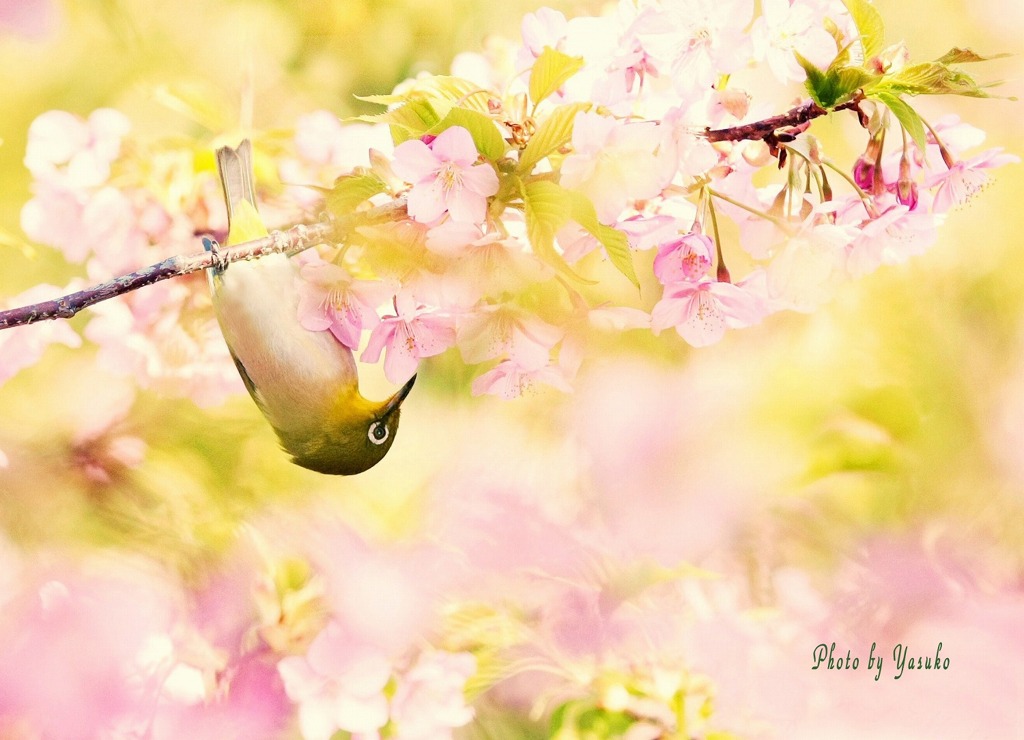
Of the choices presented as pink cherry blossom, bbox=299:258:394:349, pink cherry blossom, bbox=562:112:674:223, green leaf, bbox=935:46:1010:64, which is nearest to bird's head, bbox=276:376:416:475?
pink cherry blossom, bbox=299:258:394:349

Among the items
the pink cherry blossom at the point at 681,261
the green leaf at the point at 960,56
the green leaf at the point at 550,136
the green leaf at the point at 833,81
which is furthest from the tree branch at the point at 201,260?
the green leaf at the point at 960,56

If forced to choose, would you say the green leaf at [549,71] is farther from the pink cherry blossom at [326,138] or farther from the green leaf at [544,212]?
the pink cherry blossom at [326,138]

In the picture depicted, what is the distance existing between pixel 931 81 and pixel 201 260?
0.56 metres

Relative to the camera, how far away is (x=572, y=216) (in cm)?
56

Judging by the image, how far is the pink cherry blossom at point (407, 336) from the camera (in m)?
0.67

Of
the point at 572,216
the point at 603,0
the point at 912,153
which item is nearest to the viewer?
the point at 572,216

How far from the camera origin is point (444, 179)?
566mm

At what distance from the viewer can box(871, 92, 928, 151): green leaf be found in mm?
559

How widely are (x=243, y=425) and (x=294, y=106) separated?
37 centimetres

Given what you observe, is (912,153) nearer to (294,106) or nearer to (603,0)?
(603,0)

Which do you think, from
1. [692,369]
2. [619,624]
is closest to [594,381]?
[692,369]

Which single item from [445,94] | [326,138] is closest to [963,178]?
[445,94]

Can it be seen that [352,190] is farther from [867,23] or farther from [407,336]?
[867,23]

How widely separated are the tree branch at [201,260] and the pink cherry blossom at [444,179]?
58 mm
